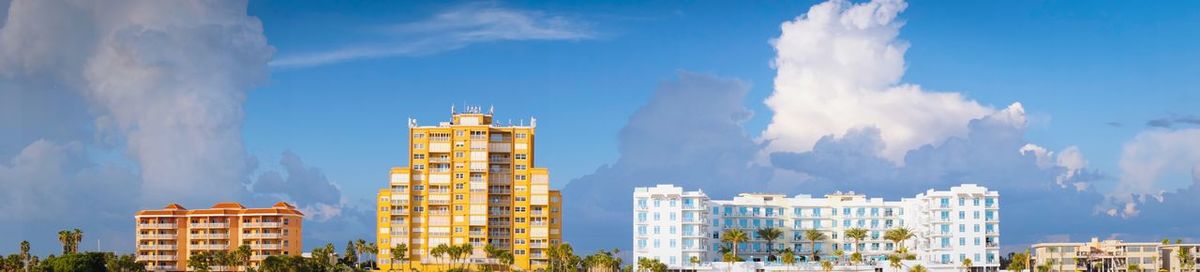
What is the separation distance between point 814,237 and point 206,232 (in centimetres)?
7179

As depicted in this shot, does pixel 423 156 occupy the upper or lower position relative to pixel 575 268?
upper

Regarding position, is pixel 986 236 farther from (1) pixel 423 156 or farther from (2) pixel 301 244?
(2) pixel 301 244

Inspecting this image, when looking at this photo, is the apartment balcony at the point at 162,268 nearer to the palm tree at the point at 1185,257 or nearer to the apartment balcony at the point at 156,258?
the apartment balcony at the point at 156,258

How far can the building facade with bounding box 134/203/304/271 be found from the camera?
166 m

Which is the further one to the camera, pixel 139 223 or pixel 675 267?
pixel 139 223

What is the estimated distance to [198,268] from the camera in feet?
473

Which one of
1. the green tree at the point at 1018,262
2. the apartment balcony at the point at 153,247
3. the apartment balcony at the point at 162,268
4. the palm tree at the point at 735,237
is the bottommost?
the apartment balcony at the point at 162,268

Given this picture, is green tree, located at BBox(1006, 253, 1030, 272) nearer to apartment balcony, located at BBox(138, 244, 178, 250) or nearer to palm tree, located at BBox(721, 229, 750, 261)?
palm tree, located at BBox(721, 229, 750, 261)

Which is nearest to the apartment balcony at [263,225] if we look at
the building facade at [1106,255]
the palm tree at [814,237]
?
the palm tree at [814,237]

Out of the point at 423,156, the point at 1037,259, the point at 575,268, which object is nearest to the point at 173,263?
the point at 423,156

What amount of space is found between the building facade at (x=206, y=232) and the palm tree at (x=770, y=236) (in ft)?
184

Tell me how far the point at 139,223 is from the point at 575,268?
56.4 m

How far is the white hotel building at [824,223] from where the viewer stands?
476ft

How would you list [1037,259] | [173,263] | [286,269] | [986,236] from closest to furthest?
[286,269] < [986,236] < [173,263] < [1037,259]
